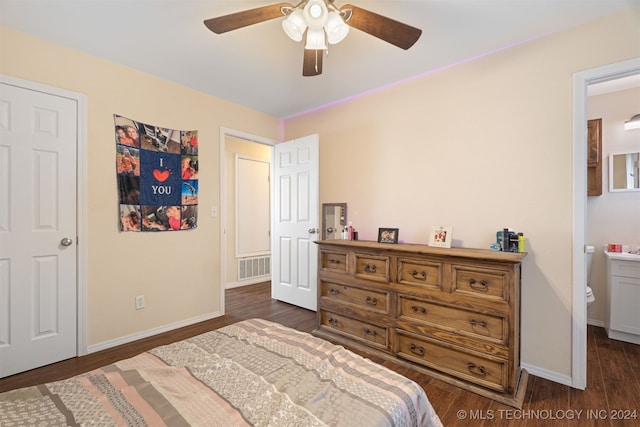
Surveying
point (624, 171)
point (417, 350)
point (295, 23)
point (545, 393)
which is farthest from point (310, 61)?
point (624, 171)

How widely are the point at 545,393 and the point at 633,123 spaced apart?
9.05 feet

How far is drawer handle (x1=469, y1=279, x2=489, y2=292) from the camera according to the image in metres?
1.93

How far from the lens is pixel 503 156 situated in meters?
2.30

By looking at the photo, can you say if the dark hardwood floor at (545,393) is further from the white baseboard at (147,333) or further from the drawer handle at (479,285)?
the drawer handle at (479,285)

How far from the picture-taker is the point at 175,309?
300 cm

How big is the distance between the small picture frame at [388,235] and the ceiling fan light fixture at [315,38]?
171 cm

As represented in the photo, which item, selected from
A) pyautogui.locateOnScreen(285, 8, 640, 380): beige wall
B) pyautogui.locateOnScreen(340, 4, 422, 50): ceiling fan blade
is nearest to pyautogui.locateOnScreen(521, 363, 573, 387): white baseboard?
pyautogui.locateOnScreen(285, 8, 640, 380): beige wall

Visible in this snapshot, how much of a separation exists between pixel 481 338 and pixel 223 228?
2773mm

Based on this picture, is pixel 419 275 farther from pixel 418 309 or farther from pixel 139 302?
pixel 139 302

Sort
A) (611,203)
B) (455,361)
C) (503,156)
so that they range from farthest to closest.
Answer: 1. (611,203)
2. (503,156)
3. (455,361)

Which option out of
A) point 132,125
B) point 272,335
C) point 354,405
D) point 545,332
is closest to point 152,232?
point 132,125

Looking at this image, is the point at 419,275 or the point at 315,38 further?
the point at 419,275

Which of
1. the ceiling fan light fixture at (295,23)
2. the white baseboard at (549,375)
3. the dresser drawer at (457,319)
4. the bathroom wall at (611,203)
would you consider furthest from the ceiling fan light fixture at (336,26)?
the bathroom wall at (611,203)

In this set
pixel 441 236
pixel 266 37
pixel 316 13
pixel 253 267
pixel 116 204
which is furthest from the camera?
pixel 253 267
